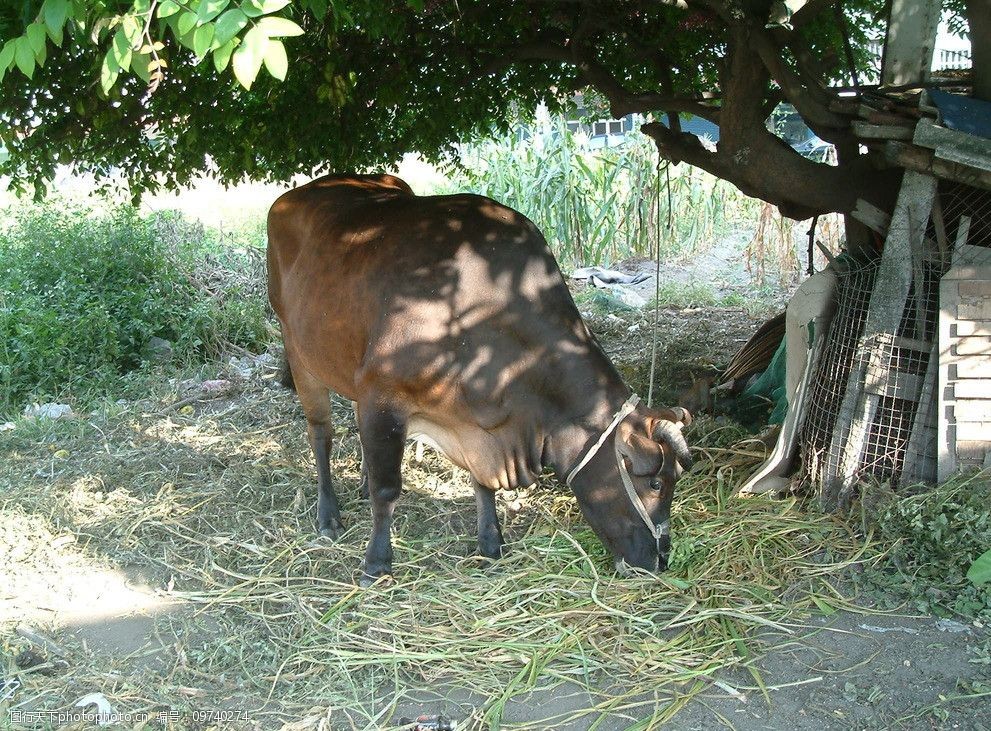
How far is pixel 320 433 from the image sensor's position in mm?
5500

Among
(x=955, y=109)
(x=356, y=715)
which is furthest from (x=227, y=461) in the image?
(x=955, y=109)

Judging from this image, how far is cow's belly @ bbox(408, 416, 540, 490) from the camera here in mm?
4496

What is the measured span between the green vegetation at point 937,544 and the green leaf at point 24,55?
387 centimetres

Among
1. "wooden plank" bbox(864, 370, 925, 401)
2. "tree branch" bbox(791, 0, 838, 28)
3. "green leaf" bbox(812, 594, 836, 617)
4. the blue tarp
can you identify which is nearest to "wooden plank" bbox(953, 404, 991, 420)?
"wooden plank" bbox(864, 370, 925, 401)

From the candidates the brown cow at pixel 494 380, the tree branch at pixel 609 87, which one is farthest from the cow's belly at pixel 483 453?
the tree branch at pixel 609 87

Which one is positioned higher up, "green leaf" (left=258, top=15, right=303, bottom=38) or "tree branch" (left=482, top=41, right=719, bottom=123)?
"tree branch" (left=482, top=41, right=719, bottom=123)

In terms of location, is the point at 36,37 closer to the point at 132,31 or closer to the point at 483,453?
the point at 132,31

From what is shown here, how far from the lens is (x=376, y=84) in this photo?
20.0 feet

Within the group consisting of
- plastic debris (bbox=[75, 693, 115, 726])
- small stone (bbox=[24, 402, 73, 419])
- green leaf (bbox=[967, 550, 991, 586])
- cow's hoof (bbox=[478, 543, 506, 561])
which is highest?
green leaf (bbox=[967, 550, 991, 586])

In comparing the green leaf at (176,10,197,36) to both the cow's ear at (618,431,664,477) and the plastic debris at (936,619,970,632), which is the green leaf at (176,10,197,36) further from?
the plastic debris at (936,619,970,632)

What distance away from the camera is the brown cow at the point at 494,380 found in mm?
4312

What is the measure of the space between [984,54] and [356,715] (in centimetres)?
415

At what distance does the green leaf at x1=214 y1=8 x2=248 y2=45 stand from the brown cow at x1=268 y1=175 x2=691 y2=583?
217 centimetres

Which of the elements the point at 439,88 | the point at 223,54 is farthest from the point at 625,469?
the point at 439,88
